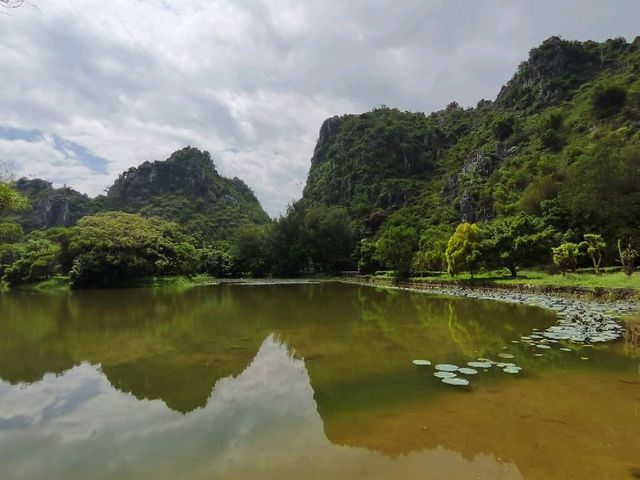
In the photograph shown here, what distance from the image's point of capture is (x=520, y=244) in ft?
102

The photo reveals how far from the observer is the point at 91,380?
31.3ft

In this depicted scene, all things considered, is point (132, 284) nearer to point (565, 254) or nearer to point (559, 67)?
point (565, 254)

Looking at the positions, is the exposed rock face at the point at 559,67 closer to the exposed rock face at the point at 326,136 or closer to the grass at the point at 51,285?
the exposed rock face at the point at 326,136

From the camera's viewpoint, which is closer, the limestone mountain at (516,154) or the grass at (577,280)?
the grass at (577,280)

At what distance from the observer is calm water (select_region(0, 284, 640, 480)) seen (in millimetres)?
5199

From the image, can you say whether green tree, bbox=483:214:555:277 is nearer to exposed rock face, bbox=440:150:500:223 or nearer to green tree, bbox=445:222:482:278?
green tree, bbox=445:222:482:278

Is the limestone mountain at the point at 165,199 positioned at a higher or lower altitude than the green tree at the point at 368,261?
higher

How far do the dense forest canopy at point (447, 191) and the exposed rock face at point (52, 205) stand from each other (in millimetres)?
400

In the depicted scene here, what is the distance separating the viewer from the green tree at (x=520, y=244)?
103 ft

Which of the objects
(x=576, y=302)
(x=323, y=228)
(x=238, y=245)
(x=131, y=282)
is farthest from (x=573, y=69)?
(x=131, y=282)

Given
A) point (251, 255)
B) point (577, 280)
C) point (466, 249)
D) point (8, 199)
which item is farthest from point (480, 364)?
point (251, 255)

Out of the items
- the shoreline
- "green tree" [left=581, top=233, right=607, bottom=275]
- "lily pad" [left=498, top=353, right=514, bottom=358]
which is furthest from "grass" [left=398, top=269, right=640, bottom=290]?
"lily pad" [left=498, top=353, right=514, bottom=358]

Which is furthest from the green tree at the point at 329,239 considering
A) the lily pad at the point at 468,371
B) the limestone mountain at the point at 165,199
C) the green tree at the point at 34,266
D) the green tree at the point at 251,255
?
the lily pad at the point at 468,371

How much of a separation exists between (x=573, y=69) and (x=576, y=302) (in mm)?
87132
